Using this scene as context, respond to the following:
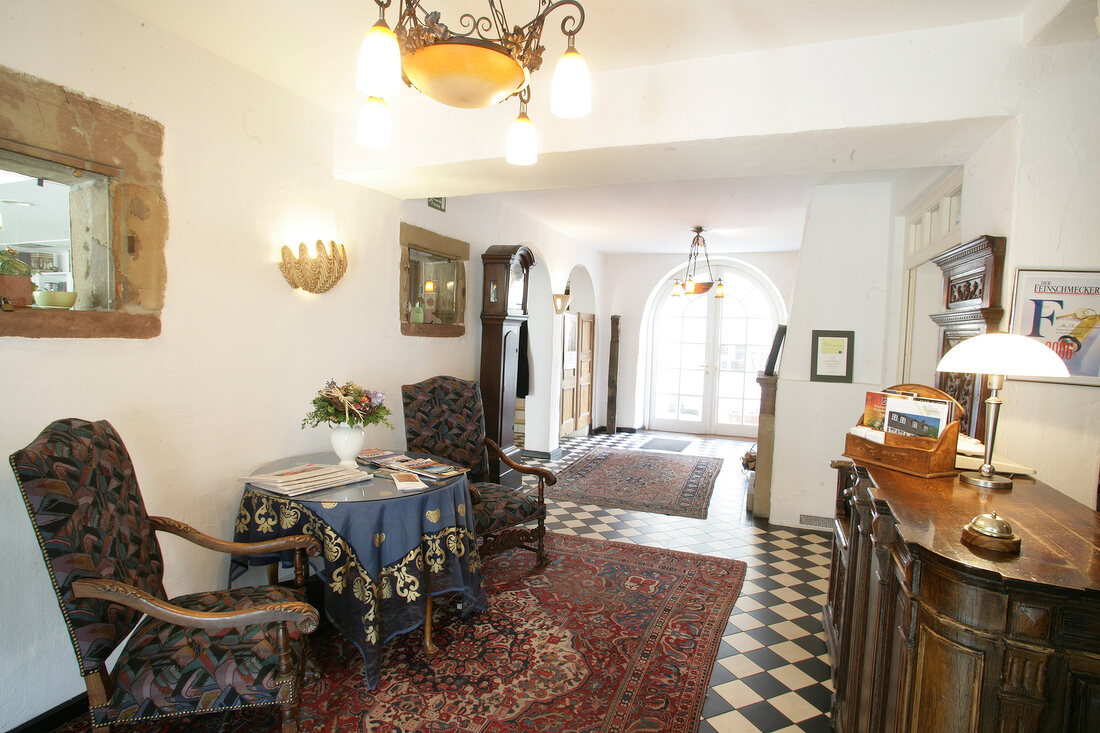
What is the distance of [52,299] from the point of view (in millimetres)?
2084

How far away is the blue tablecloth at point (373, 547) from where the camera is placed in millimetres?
2307

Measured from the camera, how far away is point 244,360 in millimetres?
2775

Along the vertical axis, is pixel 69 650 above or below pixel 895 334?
below

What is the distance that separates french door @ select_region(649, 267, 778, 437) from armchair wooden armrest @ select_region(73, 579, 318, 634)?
25.6 ft

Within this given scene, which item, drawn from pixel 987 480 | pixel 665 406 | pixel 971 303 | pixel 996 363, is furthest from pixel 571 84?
pixel 665 406

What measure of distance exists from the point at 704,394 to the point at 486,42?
8.27 metres

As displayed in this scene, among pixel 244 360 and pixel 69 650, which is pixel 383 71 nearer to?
pixel 244 360

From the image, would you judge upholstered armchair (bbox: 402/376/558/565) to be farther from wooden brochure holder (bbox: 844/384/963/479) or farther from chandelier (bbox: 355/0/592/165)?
chandelier (bbox: 355/0/592/165)

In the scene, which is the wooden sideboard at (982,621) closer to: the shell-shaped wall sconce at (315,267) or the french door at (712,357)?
the shell-shaped wall sconce at (315,267)

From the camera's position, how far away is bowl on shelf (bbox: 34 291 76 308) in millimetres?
2076

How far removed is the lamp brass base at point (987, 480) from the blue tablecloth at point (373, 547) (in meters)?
2.03

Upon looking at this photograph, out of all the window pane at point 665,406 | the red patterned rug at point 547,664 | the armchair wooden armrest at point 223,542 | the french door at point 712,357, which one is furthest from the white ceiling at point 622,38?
the window pane at point 665,406

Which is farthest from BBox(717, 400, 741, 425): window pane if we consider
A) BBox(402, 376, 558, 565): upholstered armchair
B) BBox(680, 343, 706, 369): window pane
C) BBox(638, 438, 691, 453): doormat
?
BBox(402, 376, 558, 565): upholstered armchair

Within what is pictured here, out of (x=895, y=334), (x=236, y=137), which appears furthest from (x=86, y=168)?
(x=895, y=334)
